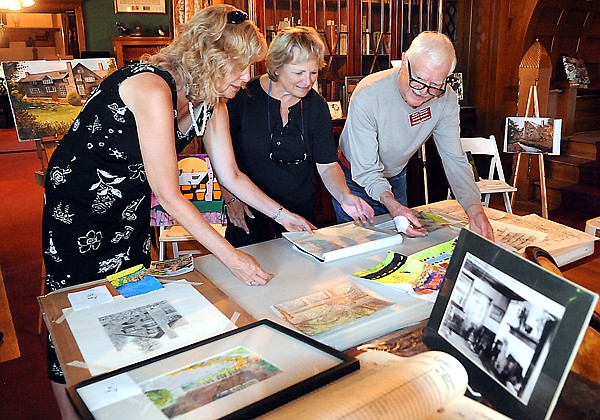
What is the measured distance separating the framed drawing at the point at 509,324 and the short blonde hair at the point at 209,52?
2.42 ft

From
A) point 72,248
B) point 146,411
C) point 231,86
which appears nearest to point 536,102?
point 231,86

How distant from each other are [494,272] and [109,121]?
3.44 ft

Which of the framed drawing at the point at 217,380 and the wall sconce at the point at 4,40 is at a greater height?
the wall sconce at the point at 4,40

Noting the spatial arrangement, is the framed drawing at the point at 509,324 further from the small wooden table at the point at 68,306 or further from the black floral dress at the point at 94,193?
the black floral dress at the point at 94,193

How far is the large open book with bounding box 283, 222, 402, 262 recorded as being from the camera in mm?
1579

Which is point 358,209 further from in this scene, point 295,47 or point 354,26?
point 354,26

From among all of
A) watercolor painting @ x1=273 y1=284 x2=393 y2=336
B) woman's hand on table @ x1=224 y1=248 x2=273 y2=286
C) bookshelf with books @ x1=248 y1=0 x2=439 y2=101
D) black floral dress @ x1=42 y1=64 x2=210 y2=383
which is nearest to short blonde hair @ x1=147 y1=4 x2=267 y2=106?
black floral dress @ x1=42 y1=64 x2=210 y2=383

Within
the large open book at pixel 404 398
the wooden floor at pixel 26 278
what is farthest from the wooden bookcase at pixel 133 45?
the large open book at pixel 404 398

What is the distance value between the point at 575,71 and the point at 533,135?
1898 mm

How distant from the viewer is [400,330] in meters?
1.14

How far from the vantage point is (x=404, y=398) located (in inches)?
26.3

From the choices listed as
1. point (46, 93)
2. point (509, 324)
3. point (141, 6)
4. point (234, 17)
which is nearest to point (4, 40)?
point (141, 6)

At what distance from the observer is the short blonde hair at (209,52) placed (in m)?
1.33

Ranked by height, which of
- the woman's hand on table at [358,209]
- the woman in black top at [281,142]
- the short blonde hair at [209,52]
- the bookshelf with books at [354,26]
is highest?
the bookshelf with books at [354,26]
